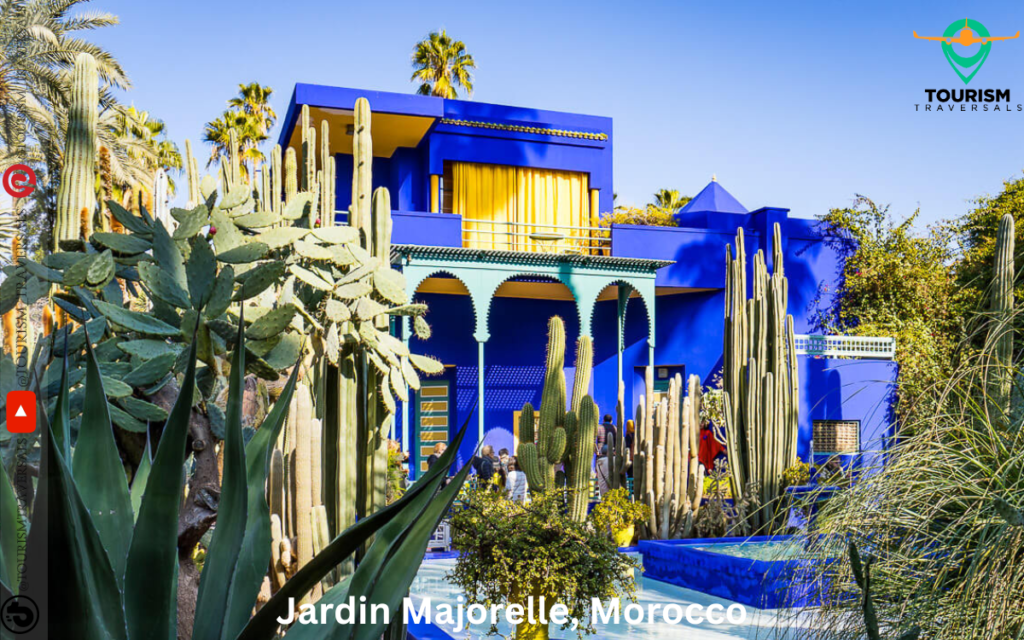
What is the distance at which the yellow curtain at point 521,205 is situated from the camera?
749 inches

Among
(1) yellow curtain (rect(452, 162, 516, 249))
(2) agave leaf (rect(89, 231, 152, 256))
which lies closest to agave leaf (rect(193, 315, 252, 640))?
(2) agave leaf (rect(89, 231, 152, 256))

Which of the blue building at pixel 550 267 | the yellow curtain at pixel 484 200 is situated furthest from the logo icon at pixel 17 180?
the yellow curtain at pixel 484 200

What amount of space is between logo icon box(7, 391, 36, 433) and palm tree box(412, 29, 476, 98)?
23.9m

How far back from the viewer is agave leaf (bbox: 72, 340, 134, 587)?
1.76m

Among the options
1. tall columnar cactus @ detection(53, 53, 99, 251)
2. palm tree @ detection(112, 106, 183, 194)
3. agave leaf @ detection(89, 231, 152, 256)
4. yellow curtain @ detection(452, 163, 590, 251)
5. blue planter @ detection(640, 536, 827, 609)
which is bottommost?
blue planter @ detection(640, 536, 827, 609)

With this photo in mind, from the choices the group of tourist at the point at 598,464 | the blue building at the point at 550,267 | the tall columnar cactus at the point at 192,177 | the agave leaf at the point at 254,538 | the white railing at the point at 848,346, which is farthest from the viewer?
the white railing at the point at 848,346

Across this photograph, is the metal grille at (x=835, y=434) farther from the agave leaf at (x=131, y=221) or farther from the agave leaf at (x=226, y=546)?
the agave leaf at (x=226, y=546)

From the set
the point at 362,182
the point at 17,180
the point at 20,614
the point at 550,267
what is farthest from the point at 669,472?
the point at 20,614

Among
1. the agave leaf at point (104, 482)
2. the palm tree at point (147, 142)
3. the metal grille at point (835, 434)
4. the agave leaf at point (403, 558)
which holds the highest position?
the palm tree at point (147, 142)

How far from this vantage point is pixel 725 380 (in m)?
11.3

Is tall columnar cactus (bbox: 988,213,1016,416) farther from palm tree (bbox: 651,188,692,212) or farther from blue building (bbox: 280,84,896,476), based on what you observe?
palm tree (bbox: 651,188,692,212)

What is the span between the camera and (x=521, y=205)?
19.6m

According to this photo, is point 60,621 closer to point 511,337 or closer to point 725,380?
point 725,380

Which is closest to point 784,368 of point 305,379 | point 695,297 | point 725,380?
point 725,380
